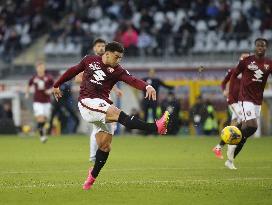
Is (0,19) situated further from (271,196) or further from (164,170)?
(271,196)

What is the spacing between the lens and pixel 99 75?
43.8ft

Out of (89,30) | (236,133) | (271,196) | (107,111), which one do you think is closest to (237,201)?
(271,196)

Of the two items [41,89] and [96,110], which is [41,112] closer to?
[41,89]

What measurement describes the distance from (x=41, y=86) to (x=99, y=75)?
14.9m

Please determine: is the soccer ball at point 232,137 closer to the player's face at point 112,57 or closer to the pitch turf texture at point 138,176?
the pitch turf texture at point 138,176

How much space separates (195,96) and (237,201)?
22334 millimetres

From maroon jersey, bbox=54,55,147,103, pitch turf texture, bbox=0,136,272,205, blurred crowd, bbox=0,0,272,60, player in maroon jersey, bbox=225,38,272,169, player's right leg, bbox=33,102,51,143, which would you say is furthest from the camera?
blurred crowd, bbox=0,0,272,60

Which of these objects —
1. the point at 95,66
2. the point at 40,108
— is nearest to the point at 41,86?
the point at 40,108

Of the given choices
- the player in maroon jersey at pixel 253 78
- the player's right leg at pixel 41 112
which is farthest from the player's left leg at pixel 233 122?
the player's right leg at pixel 41 112

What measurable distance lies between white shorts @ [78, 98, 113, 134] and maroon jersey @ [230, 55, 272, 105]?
4.72m

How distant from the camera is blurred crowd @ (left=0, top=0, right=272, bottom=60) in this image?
111ft

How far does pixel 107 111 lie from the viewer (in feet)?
43.3

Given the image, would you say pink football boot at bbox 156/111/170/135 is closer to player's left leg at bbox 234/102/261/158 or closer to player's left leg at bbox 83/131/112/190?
player's left leg at bbox 83/131/112/190

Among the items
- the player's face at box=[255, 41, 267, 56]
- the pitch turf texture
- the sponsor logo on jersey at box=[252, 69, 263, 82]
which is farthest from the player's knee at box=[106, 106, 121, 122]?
the sponsor logo on jersey at box=[252, 69, 263, 82]
